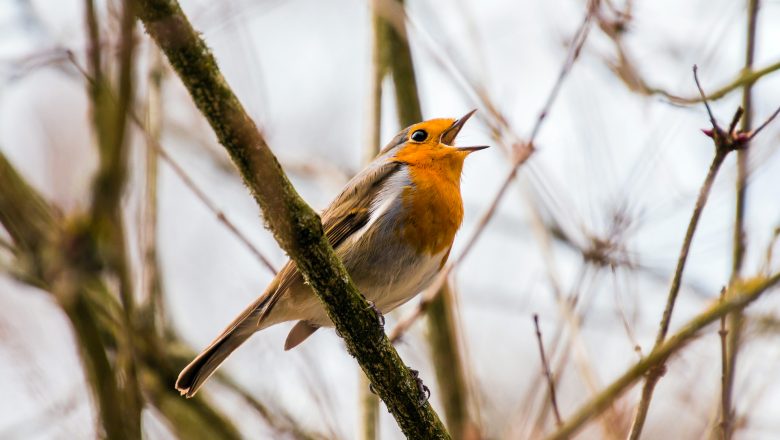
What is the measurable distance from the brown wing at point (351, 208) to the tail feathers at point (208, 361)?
0.95 feet

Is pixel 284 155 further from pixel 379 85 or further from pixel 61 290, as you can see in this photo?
pixel 61 290

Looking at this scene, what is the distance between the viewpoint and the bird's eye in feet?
16.8

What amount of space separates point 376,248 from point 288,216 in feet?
4.81

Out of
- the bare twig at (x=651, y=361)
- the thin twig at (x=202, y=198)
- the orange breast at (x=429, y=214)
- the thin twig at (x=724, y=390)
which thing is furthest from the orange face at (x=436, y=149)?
the bare twig at (x=651, y=361)

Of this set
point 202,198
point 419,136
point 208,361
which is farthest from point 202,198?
point 419,136

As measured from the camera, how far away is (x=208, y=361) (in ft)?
14.2

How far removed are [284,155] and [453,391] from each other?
2870mm

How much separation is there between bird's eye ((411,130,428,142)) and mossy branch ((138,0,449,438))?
2.08 metres

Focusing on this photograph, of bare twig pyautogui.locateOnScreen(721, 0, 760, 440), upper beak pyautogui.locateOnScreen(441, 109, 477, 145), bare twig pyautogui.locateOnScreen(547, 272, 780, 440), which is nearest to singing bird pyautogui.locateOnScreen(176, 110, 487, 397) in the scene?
upper beak pyautogui.locateOnScreen(441, 109, 477, 145)

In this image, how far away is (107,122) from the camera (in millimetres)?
3512

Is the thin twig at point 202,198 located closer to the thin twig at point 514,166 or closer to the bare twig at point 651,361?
the thin twig at point 514,166

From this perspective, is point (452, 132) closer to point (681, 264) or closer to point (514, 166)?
point (514, 166)

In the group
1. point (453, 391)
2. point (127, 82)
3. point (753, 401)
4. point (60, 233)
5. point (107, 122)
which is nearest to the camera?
point (127, 82)

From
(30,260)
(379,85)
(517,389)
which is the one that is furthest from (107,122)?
(517,389)
